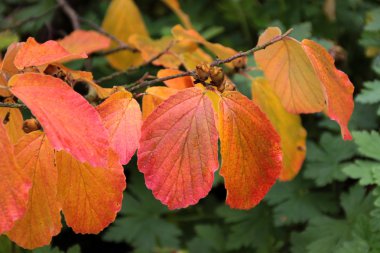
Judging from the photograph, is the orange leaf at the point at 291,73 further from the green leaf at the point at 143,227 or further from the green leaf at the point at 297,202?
the green leaf at the point at 143,227

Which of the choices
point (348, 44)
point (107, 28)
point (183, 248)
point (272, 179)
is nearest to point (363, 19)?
point (348, 44)

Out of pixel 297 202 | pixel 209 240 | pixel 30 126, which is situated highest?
pixel 30 126

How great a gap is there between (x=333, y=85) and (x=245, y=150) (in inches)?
7.9

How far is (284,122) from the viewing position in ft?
4.14

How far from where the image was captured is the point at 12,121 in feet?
3.20

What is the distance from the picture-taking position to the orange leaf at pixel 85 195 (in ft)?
2.89

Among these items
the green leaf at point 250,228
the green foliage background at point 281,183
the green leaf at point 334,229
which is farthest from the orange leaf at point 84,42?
the green leaf at point 334,229

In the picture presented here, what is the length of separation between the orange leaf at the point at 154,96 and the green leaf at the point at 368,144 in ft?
1.93

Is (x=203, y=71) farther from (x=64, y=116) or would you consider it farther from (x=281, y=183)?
(x=281, y=183)

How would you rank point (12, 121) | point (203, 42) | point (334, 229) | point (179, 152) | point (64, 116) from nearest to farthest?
point (64, 116), point (179, 152), point (12, 121), point (203, 42), point (334, 229)

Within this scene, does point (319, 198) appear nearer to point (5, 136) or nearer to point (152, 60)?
point (152, 60)

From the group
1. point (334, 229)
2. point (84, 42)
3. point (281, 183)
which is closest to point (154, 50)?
point (84, 42)

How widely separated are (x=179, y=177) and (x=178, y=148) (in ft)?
0.15

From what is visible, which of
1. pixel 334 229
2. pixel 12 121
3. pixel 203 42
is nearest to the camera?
pixel 12 121
